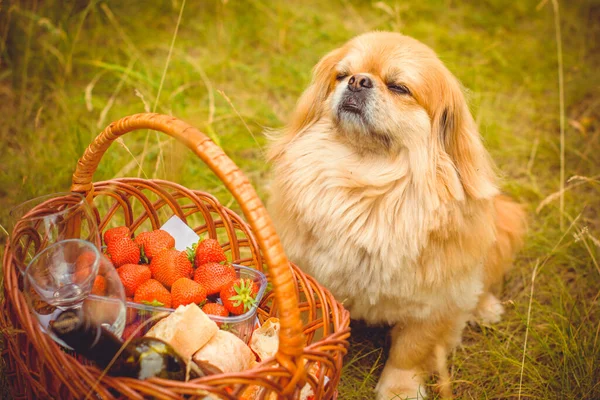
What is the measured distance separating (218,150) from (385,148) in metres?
0.72

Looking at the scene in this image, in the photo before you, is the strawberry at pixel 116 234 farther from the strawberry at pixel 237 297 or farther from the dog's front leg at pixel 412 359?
the dog's front leg at pixel 412 359

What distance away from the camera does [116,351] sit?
125 cm

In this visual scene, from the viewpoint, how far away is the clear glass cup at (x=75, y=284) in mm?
1334

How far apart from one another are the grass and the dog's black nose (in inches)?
27.5

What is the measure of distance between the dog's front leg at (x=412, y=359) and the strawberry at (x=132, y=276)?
2.97 feet

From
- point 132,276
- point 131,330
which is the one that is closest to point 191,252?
point 132,276

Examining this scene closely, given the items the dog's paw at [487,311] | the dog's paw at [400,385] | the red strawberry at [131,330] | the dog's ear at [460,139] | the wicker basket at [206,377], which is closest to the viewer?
the wicker basket at [206,377]

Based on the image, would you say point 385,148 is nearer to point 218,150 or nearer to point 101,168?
point 218,150

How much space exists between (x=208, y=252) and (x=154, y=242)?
0.17 m

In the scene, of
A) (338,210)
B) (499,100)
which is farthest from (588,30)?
(338,210)

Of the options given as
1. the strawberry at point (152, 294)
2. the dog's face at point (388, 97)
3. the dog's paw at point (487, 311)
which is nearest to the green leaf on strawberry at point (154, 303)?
the strawberry at point (152, 294)

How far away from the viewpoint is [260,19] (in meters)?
3.79

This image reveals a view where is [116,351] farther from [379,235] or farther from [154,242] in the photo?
[379,235]

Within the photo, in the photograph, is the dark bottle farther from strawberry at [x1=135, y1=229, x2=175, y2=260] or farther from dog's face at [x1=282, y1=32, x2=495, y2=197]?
dog's face at [x1=282, y1=32, x2=495, y2=197]
